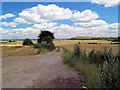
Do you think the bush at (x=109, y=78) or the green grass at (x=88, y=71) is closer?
the bush at (x=109, y=78)

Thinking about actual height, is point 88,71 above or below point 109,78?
below

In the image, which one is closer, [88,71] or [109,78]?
[109,78]

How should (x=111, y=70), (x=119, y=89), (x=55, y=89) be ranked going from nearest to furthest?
(x=119, y=89), (x=111, y=70), (x=55, y=89)

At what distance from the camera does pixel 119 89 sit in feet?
11.8

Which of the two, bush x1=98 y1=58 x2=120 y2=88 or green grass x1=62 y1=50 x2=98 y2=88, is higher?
bush x1=98 y1=58 x2=120 y2=88

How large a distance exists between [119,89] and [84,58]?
4.61 m

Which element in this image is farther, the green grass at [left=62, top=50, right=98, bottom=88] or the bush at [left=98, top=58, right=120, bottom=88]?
the green grass at [left=62, top=50, right=98, bottom=88]

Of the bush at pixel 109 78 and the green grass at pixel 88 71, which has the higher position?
the bush at pixel 109 78

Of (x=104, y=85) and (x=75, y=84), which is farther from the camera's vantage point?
(x=75, y=84)

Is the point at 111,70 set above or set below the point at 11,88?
above

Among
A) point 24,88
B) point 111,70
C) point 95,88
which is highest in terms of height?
point 111,70

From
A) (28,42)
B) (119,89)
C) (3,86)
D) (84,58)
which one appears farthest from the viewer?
(28,42)

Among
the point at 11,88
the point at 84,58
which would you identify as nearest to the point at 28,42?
the point at 84,58

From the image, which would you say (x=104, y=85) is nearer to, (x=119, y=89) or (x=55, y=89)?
(x=119, y=89)
